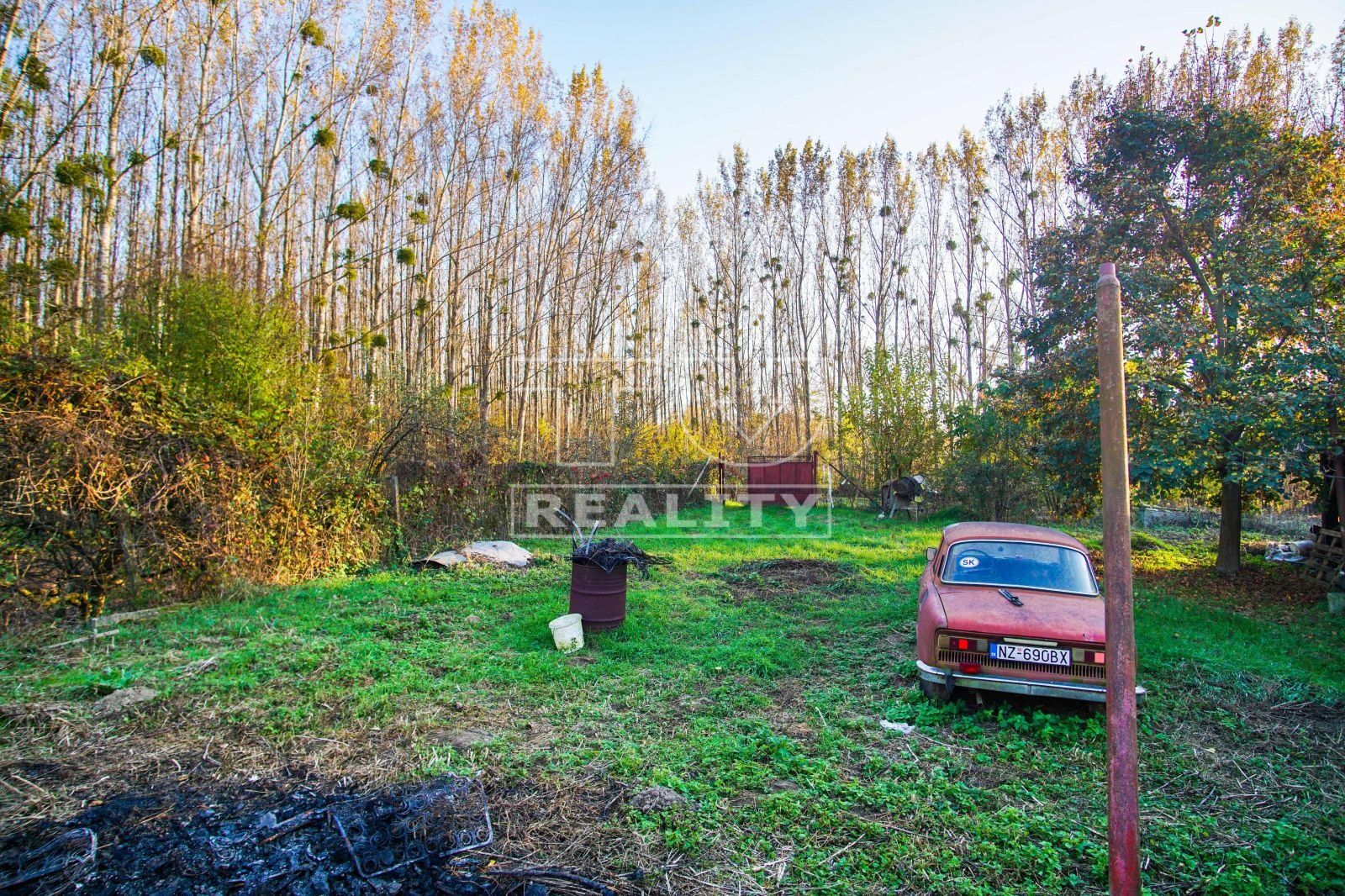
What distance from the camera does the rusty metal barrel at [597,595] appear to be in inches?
258

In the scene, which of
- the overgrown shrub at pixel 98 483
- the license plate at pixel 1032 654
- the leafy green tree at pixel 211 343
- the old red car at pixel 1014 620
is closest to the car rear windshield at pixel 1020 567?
the old red car at pixel 1014 620

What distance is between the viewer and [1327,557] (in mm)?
8680

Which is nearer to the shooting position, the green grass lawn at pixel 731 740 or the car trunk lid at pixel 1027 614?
the green grass lawn at pixel 731 740

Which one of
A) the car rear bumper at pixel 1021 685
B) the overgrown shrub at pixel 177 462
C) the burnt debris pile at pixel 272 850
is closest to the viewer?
the burnt debris pile at pixel 272 850

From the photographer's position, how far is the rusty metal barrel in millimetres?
6543

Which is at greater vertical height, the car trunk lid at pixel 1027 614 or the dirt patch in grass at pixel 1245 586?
the car trunk lid at pixel 1027 614

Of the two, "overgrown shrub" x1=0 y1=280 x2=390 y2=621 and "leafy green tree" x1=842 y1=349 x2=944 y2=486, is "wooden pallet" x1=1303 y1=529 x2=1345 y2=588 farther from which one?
"overgrown shrub" x1=0 y1=280 x2=390 y2=621

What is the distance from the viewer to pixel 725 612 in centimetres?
753

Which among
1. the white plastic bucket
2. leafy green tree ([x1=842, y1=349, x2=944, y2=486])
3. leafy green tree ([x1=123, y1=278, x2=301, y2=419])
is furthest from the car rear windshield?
leafy green tree ([x1=842, y1=349, x2=944, y2=486])

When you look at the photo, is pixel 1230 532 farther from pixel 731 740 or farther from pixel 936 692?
pixel 731 740

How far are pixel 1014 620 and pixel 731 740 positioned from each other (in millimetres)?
2179

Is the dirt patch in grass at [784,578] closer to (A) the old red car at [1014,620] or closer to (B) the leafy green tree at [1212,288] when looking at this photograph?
(A) the old red car at [1014,620]

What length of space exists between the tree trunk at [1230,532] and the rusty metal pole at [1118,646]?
1004 centimetres
